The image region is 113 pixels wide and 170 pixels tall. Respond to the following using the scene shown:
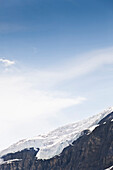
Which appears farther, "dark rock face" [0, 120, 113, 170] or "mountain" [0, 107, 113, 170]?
"mountain" [0, 107, 113, 170]

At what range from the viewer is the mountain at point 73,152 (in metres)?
110

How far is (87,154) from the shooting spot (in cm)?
11606

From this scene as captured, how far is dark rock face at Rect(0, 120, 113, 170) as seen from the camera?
106 meters

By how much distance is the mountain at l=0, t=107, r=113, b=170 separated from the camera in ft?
360

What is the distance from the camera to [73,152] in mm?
129000

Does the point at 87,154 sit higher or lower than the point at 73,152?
lower

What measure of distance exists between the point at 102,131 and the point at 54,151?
119ft

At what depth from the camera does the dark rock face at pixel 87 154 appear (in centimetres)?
10612

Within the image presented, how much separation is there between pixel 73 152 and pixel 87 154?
549 inches

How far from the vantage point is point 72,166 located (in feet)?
404

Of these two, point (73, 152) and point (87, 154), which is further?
point (73, 152)

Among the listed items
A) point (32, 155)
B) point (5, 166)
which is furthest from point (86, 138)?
point (5, 166)

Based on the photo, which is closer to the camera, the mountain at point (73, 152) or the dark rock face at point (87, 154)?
the dark rock face at point (87, 154)

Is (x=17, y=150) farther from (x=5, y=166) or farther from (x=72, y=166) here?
(x=72, y=166)
